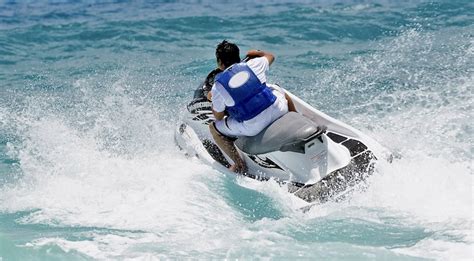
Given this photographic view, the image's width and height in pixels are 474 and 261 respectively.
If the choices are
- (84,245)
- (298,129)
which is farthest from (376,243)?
(84,245)

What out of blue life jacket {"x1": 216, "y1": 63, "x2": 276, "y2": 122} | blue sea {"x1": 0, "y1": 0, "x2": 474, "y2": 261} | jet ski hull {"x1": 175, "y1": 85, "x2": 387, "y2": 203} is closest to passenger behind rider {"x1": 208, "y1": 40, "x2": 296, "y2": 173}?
blue life jacket {"x1": 216, "y1": 63, "x2": 276, "y2": 122}

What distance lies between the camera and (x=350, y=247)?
4.47m

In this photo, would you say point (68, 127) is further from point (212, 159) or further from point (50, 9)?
point (50, 9)

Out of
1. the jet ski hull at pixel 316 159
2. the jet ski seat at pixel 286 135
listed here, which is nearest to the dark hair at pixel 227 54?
the jet ski seat at pixel 286 135

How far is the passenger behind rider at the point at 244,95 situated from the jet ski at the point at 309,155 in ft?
0.29

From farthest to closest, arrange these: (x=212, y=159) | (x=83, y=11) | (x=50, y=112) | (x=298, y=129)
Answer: (x=83, y=11)
(x=50, y=112)
(x=212, y=159)
(x=298, y=129)

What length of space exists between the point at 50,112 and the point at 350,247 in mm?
5357

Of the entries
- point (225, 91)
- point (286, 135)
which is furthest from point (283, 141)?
point (225, 91)

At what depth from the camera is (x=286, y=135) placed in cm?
559

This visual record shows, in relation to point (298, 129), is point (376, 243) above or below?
below

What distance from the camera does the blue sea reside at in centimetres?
468

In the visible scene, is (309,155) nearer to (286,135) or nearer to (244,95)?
(286,135)

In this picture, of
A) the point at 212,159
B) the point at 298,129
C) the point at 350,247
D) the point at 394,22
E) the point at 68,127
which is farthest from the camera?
the point at 394,22

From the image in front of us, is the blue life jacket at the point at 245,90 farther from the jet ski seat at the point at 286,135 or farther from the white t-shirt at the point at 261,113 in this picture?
the jet ski seat at the point at 286,135
